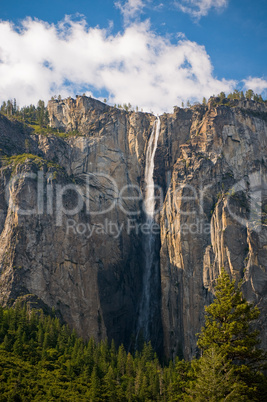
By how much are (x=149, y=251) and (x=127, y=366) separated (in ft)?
140

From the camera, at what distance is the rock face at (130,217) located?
99625mm

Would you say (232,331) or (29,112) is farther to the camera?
(29,112)

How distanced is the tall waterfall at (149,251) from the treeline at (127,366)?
2182 centimetres

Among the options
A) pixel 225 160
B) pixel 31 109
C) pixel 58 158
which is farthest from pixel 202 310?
pixel 31 109

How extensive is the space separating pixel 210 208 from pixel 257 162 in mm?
16807

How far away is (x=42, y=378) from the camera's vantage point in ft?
224

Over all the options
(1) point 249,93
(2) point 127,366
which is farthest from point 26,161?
(1) point 249,93

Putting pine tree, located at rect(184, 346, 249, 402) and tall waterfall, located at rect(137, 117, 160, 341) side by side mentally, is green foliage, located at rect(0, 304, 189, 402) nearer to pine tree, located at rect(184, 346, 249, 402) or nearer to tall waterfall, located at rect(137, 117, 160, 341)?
pine tree, located at rect(184, 346, 249, 402)

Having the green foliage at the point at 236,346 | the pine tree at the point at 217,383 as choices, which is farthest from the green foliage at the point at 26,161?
the pine tree at the point at 217,383

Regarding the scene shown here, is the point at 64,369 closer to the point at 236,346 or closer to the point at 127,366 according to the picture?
the point at 127,366

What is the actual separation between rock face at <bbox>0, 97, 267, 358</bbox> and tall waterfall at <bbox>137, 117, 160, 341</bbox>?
128cm

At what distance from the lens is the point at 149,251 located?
11762 centimetres

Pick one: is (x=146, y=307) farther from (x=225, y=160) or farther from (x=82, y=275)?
(x=225, y=160)

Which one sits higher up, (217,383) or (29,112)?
(29,112)
